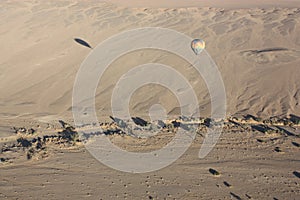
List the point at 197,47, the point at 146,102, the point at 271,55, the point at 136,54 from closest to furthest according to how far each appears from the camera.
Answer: the point at 146,102, the point at 197,47, the point at 271,55, the point at 136,54

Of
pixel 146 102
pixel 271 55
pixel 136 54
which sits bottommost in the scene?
pixel 146 102

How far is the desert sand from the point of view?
19578 mm

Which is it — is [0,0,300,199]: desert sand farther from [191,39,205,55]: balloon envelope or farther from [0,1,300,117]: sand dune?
[191,39,205,55]: balloon envelope

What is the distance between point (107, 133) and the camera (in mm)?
25266

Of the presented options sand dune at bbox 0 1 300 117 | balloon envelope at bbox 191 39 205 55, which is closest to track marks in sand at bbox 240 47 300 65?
sand dune at bbox 0 1 300 117

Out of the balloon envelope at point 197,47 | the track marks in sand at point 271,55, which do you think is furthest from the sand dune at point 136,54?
the balloon envelope at point 197,47

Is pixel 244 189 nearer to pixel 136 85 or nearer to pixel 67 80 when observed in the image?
pixel 136 85

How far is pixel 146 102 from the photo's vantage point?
104 feet

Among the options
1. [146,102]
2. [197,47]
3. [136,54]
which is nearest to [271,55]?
[197,47]

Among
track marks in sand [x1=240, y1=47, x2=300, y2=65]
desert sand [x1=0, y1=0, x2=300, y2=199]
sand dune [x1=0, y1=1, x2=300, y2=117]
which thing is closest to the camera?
desert sand [x1=0, y1=0, x2=300, y2=199]

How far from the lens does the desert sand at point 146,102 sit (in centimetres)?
1958

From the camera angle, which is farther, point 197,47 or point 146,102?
point 197,47

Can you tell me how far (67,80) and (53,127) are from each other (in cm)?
1092

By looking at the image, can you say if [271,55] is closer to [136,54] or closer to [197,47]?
[197,47]
